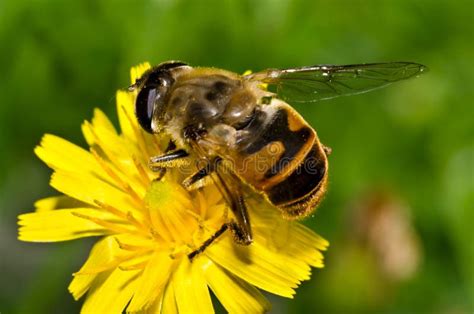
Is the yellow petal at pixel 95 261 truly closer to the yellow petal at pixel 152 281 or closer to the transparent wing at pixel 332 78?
the yellow petal at pixel 152 281

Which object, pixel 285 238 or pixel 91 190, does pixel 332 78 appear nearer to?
pixel 285 238

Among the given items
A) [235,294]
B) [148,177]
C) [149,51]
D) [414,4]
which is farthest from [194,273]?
[414,4]

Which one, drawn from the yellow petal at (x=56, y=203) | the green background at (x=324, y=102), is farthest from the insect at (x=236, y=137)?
the green background at (x=324, y=102)

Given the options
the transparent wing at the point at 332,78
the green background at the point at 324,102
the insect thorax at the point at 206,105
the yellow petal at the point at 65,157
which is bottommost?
the green background at the point at 324,102

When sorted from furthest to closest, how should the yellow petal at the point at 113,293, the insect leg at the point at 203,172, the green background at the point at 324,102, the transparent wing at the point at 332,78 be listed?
1. the green background at the point at 324,102
2. the transparent wing at the point at 332,78
3. the yellow petal at the point at 113,293
4. the insect leg at the point at 203,172

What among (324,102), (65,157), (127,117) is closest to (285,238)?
(127,117)

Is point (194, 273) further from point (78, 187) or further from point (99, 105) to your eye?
point (99, 105)
